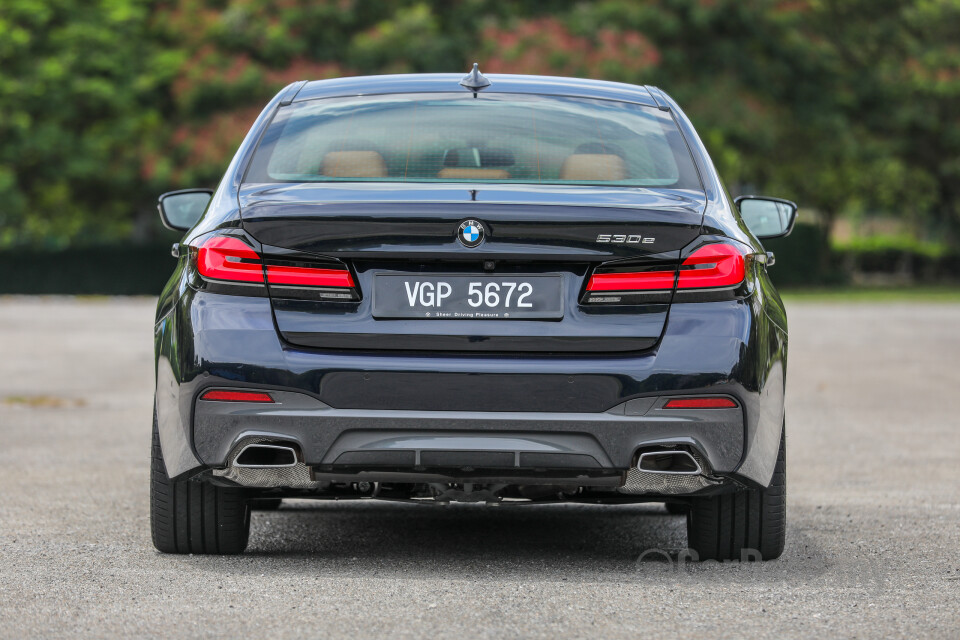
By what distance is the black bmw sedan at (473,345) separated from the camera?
15.2ft

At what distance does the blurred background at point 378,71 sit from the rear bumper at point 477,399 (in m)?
31.5

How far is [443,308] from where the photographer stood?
15.3 ft

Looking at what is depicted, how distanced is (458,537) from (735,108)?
107ft

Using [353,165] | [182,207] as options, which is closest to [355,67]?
[182,207]

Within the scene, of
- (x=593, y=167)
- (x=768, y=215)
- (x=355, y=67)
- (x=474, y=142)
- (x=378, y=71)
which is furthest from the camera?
(x=355, y=67)

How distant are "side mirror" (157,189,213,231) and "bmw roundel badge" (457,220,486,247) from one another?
1624 millimetres

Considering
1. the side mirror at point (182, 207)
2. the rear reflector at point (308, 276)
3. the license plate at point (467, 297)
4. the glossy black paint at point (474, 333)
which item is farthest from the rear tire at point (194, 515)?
the side mirror at point (182, 207)

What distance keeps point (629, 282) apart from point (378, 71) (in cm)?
3314

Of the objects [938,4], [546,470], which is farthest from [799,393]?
[938,4]

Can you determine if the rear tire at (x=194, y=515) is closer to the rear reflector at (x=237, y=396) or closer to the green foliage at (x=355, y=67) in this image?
the rear reflector at (x=237, y=396)

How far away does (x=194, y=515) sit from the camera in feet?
17.3

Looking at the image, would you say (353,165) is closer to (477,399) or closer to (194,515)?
(477,399)

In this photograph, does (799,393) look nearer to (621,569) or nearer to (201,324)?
(621,569)

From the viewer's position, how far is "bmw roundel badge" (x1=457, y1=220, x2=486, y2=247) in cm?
466
